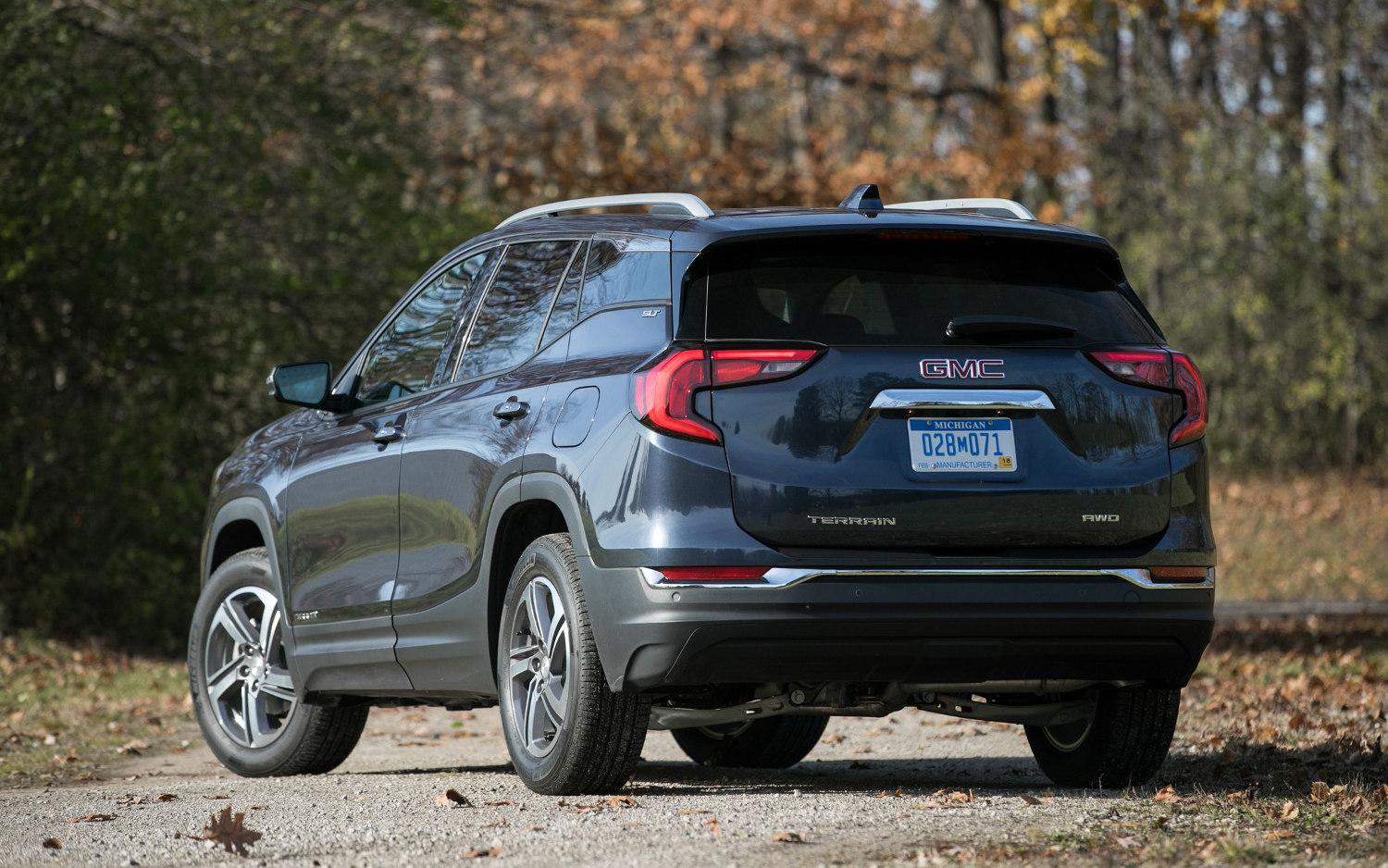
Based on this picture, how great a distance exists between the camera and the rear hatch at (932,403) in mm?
5664

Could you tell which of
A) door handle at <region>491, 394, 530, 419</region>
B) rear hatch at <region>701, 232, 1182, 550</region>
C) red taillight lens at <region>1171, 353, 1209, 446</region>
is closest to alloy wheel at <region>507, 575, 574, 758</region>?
door handle at <region>491, 394, 530, 419</region>

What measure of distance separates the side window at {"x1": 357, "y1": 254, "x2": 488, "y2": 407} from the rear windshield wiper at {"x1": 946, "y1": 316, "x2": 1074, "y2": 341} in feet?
6.56

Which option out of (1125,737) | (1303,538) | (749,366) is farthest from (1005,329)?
(1303,538)

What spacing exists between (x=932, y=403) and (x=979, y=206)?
1.27m

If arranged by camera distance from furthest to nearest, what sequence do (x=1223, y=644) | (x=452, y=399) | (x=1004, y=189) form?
(x=1004, y=189), (x=1223, y=644), (x=452, y=399)

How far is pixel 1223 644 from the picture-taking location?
48.5 feet

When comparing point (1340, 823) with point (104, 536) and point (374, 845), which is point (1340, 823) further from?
point (104, 536)

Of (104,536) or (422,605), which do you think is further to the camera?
(104,536)

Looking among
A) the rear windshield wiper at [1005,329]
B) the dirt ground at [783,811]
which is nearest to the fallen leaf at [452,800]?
the dirt ground at [783,811]

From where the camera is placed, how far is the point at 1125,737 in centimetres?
660

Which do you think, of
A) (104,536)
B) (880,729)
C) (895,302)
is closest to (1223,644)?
(880,729)

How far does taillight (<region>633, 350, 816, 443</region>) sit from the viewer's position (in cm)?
566

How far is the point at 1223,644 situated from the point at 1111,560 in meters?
9.37

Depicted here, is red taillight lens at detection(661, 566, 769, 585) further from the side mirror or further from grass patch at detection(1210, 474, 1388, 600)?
grass patch at detection(1210, 474, 1388, 600)
